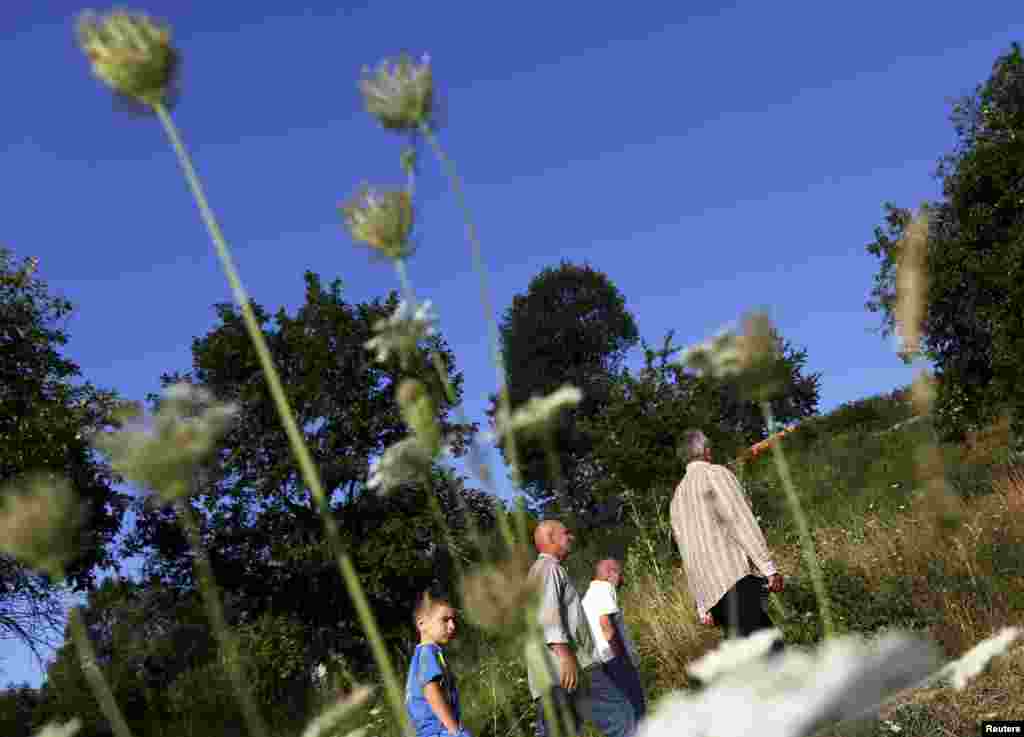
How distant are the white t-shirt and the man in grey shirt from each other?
0.32 m

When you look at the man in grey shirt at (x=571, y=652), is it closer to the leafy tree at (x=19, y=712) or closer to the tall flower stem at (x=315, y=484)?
the tall flower stem at (x=315, y=484)

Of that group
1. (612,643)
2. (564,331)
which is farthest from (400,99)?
(564,331)

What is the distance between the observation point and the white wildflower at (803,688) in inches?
17.1

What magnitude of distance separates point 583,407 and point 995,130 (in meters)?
20.2

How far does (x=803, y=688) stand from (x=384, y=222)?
0.98 metres

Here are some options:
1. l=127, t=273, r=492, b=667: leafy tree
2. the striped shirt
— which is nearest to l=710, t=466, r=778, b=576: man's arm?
the striped shirt

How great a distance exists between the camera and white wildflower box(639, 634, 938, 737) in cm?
43

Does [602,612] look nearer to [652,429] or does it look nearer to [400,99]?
[400,99]

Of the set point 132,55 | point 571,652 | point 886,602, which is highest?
point 132,55

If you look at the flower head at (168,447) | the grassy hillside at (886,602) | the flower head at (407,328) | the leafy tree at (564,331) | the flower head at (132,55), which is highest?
the leafy tree at (564,331)

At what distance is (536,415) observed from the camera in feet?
3.51

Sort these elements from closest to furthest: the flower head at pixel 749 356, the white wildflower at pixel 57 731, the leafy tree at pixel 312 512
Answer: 1. the white wildflower at pixel 57 731
2. the flower head at pixel 749 356
3. the leafy tree at pixel 312 512

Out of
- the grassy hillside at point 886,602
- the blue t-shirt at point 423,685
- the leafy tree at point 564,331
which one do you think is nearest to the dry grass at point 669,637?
the grassy hillside at point 886,602

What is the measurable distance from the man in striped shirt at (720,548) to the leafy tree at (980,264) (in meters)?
11.1
